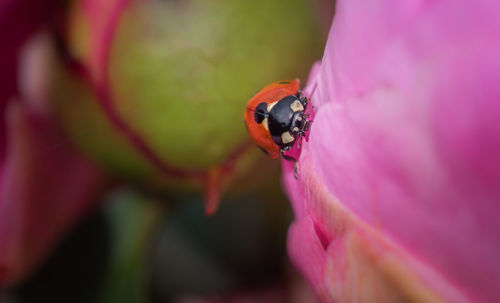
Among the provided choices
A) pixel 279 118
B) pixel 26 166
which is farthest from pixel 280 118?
pixel 26 166

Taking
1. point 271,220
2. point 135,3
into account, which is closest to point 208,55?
point 135,3

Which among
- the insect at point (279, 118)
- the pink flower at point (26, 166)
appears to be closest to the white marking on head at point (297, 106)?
the insect at point (279, 118)

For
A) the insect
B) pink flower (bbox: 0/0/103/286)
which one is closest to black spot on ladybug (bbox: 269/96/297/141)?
the insect

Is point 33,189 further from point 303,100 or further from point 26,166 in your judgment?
point 303,100

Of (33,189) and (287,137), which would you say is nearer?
(287,137)

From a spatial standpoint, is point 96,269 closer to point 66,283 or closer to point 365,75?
point 66,283

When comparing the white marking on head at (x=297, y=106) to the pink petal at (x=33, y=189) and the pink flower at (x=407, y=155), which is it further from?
the pink petal at (x=33, y=189)
